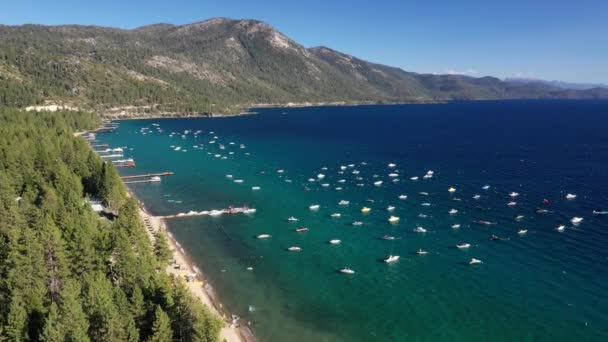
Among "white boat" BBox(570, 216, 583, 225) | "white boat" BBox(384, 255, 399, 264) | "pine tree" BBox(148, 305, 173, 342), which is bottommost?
"white boat" BBox(384, 255, 399, 264)

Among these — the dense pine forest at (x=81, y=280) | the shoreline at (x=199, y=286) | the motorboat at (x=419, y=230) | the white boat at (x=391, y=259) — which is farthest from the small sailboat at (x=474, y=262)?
the dense pine forest at (x=81, y=280)

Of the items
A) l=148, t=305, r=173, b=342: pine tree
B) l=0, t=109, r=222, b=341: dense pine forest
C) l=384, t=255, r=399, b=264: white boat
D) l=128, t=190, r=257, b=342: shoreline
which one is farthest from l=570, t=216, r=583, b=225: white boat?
l=148, t=305, r=173, b=342: pine tree

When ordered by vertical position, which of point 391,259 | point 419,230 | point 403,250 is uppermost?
point 419,230

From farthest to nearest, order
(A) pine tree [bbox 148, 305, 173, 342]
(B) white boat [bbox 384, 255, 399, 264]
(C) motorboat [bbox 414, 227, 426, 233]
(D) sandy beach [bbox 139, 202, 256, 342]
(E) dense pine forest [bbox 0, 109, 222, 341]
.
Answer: (C) motorboat [bbox 414, 227, 426, 233]
(B) white boat [bbox 384, 255, 399, 264]
(D) sandy beach [bbox 139, 202, 256, 342]
(A) pine tree [bbox 148, 305, 173, 342]
(E) dense pine forest [bbox 0, 109, 222, 341]

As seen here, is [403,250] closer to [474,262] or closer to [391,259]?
[391,259]

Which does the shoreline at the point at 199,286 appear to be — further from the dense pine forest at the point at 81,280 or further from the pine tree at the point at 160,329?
the pine tree at the point at 160,329

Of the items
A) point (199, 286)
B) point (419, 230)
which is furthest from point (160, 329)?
point (419, 230)

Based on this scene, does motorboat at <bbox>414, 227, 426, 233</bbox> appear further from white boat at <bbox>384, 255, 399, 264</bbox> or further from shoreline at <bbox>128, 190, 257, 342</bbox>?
shoreline at <bbox>128, 190, 257, 342</bbox>
